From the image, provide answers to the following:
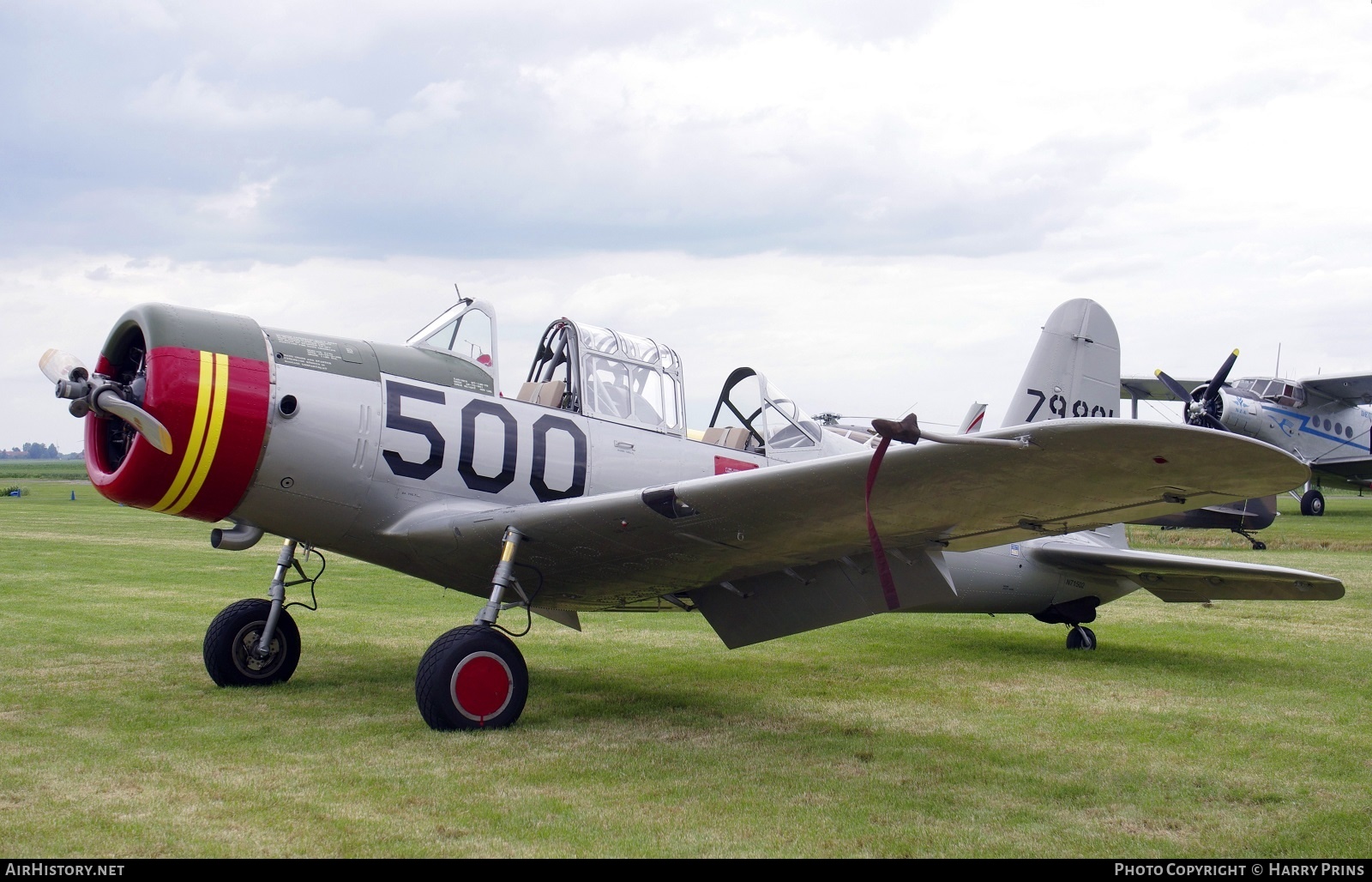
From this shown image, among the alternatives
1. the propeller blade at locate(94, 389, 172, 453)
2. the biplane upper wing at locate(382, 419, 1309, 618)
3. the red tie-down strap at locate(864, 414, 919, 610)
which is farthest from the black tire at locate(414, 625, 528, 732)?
the red tie-down strap at locate(864, 414, 919, 610)

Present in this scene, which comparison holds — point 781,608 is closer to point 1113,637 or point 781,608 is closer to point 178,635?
point 1113,637

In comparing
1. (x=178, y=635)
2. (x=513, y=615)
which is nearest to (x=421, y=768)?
(x=178, y=635)

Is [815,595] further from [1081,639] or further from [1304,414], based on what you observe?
[1304,414]

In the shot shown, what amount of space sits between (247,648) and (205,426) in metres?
2.01

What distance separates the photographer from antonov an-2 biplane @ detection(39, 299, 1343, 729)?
4.29m

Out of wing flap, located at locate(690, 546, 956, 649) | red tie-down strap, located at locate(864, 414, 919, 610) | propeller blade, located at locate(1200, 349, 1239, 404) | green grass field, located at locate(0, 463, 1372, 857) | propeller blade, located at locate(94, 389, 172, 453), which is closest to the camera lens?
green grass field, located at locate(0, 463, 1372, 857)

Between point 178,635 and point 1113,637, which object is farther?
point 1113,637

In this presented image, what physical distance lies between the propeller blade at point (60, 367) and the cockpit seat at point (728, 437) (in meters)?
3.73

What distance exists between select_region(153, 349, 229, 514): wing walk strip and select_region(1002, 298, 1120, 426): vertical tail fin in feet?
19.7

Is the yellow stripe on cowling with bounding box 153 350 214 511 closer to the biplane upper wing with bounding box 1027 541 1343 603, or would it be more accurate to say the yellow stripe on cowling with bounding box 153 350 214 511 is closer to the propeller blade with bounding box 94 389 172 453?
the propeller blade with bounding box 94 389 172 453

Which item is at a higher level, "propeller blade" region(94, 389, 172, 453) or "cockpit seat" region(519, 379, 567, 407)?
"cockpit seat" region(519, 379, 567, 407)
